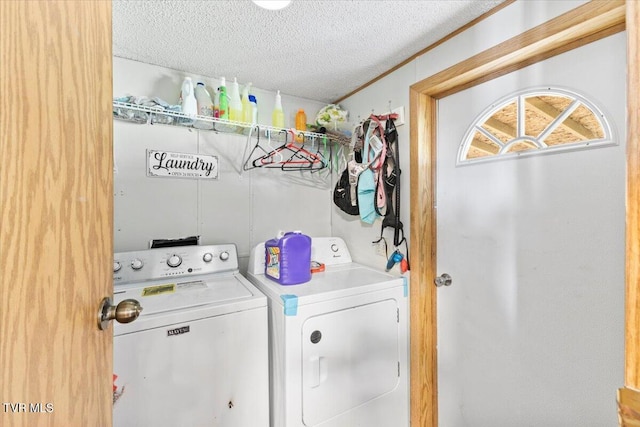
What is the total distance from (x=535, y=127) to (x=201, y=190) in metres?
1.94

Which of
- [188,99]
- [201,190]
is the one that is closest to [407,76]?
[188,99]

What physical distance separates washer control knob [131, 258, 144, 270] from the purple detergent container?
74 cm

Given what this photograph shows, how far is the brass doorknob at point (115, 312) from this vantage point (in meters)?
0.65

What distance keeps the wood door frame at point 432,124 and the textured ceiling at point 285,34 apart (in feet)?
0.80

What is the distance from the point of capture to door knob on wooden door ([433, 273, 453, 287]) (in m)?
1.52

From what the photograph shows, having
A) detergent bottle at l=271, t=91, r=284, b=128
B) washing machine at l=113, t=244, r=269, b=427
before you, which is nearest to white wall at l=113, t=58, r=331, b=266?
detergent bottle at l=271, t=91, r=284, b=128

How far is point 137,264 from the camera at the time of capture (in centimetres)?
150

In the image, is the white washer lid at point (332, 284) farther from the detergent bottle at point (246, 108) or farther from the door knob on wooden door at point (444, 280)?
the detergent bottle at point (246, 108)

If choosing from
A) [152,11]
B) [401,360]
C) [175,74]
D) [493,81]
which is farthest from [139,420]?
[493,81]

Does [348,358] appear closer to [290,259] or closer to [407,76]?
[290,259]

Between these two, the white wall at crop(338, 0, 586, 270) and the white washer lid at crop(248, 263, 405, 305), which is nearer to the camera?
the white wall at crop(338, 0, 586, 270)

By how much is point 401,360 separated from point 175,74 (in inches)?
94.3

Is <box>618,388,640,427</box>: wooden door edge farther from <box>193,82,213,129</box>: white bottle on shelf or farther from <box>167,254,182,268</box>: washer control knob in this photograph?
<box>193,82,213,129</box>: white bottle on shelf

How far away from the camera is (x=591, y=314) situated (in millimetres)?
1021
